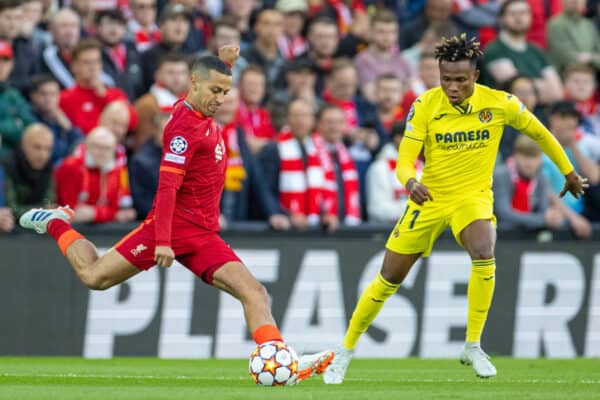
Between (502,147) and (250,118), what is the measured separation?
3.00 meters

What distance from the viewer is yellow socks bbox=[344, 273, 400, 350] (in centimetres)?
1046

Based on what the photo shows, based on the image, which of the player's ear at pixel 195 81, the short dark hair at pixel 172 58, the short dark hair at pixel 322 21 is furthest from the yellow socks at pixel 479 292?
the short dark hair at pixel 322 21

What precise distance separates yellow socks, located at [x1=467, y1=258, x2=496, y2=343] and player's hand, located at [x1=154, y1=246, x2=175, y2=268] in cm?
246

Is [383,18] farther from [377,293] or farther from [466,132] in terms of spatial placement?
[377,293]

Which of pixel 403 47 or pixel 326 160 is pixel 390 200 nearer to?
pixel 326 160

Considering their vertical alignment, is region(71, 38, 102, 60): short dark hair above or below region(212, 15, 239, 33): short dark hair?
below

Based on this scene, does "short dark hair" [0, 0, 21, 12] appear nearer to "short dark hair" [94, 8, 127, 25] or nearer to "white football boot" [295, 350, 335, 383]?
"short dark hair" [94, 8, 127, 25]

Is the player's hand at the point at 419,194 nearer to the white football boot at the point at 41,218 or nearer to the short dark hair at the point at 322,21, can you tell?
the white football boot at the point at 41,218

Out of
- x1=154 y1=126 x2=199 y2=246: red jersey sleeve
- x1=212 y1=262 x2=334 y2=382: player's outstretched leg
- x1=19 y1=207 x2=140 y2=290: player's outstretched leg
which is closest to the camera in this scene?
x1=154 y1=126 x2=199 y2=246: red jersey sleeve

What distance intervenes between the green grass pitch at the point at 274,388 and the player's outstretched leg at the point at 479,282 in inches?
6.7

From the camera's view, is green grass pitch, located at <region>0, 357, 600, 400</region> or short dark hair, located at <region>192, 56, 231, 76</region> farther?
short dark hair, located at <region>192, 56, 231, 76</region>

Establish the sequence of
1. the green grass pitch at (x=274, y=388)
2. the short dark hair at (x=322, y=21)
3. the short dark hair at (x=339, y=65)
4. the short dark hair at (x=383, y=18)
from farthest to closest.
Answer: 1. the short dark hair at (x=383, y=18)
2. the short dark hair at (x=322, y=21)
3. the short dark hair at (x=339, y=65)
4. the green grass pitch at (x=274, y=388)

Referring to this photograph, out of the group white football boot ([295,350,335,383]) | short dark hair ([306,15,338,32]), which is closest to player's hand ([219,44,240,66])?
white football boot ([295,350,335,383])

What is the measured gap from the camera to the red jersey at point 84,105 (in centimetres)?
1501
